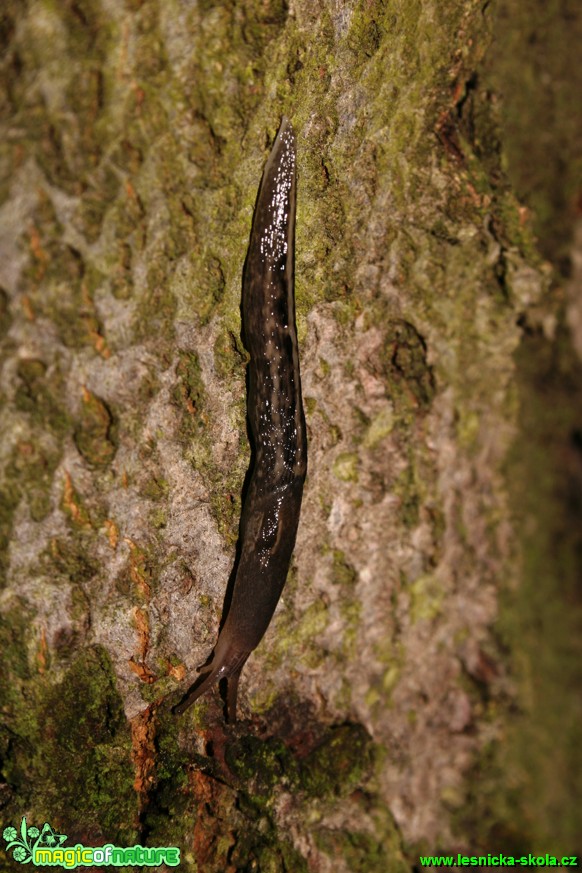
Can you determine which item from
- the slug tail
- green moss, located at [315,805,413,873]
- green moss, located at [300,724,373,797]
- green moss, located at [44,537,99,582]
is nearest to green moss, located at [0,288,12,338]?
green moss, located at [44,537,99,582]

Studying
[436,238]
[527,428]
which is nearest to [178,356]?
[436,238]

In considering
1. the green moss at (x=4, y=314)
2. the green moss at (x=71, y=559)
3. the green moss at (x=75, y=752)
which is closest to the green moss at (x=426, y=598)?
the green moss at (x=75, y=752)

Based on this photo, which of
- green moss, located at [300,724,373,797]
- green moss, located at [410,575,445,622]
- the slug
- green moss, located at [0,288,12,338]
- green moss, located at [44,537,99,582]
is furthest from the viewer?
green moss, located at [410,575,445,622]

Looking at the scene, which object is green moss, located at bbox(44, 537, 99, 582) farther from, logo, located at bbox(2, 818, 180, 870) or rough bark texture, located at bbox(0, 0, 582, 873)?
logo, located at bbox(2, 818, 180, 870)

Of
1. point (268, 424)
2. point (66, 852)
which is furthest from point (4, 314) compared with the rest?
point (66, 852)

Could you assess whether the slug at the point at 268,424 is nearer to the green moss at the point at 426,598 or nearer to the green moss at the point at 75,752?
the green moss at the point at 75,752
